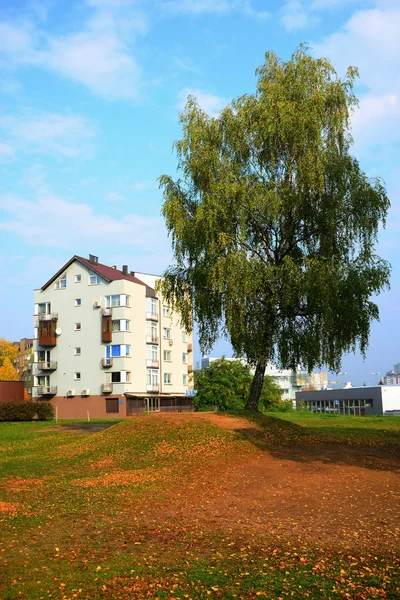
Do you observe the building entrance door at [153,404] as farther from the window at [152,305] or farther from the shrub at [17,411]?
the shrub at [17,411]

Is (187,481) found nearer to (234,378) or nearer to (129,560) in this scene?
(129,560)

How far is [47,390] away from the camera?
2785 inches

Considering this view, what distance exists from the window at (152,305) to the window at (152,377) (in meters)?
6.99

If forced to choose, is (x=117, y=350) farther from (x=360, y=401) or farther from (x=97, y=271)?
(x=360, y=401)

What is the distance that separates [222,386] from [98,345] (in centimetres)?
1644

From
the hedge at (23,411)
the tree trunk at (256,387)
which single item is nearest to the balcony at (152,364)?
the hedge at (23,411)

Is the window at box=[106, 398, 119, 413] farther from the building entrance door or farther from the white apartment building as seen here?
the building entrance door

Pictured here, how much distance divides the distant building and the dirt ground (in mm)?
58124

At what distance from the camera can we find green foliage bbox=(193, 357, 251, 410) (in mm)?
61219

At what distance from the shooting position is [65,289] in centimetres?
7231

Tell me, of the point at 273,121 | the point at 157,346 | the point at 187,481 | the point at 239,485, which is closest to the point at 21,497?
the point at 187,481

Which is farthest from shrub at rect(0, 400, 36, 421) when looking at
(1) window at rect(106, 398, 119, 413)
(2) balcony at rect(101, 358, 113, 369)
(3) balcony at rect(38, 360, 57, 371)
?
(3) balcony at rect(38, 360, 57, 371)

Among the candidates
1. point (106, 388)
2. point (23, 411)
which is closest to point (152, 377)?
point (106, 388)

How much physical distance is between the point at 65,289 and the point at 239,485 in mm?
59463
